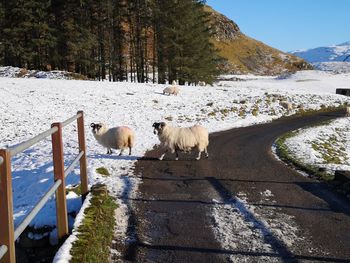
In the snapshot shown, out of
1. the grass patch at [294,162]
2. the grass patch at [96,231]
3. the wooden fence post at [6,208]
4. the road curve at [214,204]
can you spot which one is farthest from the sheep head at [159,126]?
the wooden fence post at [6,208]

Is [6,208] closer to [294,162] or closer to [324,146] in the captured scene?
[294,162]

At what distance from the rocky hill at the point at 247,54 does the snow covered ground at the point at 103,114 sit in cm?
10682

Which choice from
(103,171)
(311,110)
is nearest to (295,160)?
(103,171)

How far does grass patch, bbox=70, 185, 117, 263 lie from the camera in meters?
5.77

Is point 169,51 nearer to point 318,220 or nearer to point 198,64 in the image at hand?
point 198,64

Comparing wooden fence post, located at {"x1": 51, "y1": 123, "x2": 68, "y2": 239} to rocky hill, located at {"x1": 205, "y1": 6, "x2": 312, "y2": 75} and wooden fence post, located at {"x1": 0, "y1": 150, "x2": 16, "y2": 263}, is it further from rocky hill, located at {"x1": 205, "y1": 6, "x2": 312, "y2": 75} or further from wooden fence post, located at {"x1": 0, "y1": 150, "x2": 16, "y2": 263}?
rocky hill, located at {"x1": 205, "y1": 6, "x2": 312, "y2": 75}

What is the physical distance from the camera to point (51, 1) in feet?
163

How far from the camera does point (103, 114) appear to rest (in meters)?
25.5

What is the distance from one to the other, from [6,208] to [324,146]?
17865 mm

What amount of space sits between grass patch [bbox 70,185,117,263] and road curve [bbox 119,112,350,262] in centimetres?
37

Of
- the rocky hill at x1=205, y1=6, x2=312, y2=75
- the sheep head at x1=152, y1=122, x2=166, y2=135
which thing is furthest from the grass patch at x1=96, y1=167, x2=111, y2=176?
the rocky hill at x1=205, y1=6, x2=312, y2=75

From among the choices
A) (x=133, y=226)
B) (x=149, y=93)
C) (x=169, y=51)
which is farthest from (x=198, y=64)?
(x=133, y=226)

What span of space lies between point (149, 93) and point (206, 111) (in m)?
7.19

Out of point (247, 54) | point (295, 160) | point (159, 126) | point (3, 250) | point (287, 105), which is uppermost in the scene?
point (247, 54)
